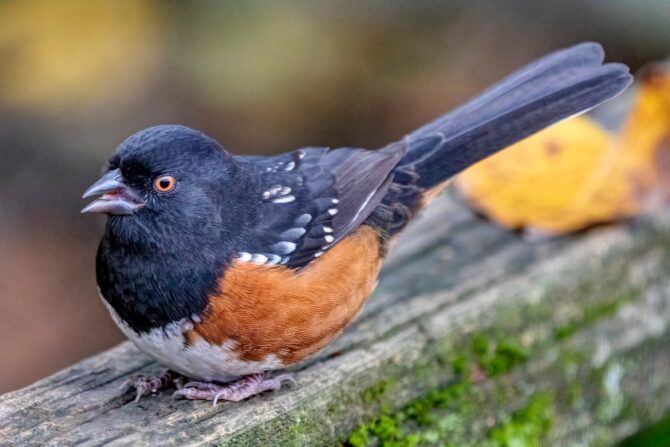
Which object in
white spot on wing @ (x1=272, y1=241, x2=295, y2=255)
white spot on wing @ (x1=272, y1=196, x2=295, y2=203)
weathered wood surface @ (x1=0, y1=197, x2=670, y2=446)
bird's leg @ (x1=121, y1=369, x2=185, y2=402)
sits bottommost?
weathered wood surface @ (x1=0, y1=197, x2=670, y2=446)

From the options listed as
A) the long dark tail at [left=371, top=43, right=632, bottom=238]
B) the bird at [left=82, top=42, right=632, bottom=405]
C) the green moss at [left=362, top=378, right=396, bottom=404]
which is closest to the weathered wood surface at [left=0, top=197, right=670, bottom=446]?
the green moss at [left=362, top=378, right=396, bottom=404]

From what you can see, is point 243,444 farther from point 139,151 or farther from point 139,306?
point 139,151

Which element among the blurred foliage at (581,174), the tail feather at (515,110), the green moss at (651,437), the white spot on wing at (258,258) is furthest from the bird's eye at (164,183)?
the green moss at (651,437)

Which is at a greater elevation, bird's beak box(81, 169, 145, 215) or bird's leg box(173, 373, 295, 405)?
bird's beak box(81, 169, 145, 215)

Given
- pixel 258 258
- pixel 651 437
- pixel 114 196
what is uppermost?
pixel 114 196

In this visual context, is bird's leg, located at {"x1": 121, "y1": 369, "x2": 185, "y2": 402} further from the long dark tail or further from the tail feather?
the tail feather

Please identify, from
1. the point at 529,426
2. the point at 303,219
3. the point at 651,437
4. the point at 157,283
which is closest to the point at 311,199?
the point at 303,219

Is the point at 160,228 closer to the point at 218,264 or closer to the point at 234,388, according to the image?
the point at 218,264
